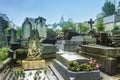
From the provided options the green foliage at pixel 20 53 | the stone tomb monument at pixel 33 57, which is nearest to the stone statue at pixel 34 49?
the stone tomb monument at pixel 33 57

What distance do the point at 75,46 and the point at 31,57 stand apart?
5820 mm

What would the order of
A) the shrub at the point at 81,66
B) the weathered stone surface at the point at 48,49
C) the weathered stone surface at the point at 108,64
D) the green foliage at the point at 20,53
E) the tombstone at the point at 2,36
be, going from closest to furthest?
the shrub at the point at 81,66, the weathered stone surface at the point at 108,64, the green foliage at the point at 20,53, the tombstone at the point at 2,36, the weathered stone surface at the point at 48,49

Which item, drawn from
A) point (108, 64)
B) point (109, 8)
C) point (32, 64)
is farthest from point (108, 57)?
point (109, 8)

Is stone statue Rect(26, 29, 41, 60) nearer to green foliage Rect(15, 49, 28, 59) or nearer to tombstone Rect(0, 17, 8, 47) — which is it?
green foliage Rect(15, 49, 28, 59)

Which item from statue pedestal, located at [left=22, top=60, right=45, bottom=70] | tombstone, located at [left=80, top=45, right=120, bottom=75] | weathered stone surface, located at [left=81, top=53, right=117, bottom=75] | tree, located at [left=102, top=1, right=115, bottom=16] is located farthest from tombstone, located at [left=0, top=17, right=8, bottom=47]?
tree, located at [left=102, top=1, right=115, bottom=16]

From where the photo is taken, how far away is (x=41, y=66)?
37.4ft

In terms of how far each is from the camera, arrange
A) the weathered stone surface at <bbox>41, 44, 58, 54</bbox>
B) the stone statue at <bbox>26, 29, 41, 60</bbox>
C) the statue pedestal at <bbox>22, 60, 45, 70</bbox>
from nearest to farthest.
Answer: the statue pedestal at <bbox>22, 60, 45, 70</bbox>, the stone statue at <bbox>26, 29, 41, 60</bbox>, the weathered stone surface at <bbox>41, 44, 58, 54</bbox>

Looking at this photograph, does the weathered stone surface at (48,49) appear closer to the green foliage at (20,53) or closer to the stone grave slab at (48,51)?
the stone grave slab at (48,51)

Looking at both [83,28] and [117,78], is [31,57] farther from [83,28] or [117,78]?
[83,28]

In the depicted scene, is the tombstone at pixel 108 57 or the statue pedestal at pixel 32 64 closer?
the tombstone at pixel 108 57

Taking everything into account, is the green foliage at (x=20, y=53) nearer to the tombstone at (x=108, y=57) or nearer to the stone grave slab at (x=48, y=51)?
the stone grave slab at (x=48, y=51)

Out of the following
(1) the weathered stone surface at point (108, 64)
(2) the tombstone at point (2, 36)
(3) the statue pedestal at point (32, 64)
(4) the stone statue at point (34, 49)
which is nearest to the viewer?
(1) the weathered stone surface at point (108, 64)

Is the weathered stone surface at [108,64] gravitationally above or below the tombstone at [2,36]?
below

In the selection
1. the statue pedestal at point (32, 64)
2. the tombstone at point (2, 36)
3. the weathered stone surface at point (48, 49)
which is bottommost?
the statue pedestal at point (32, 64)
